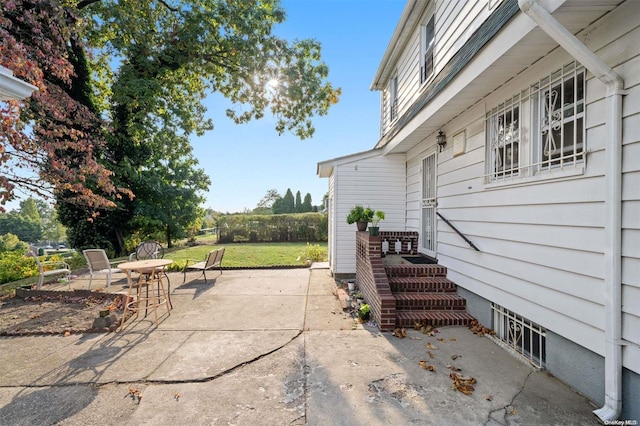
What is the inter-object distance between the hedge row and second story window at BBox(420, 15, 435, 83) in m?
12.2

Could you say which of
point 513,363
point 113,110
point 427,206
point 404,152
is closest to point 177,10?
point 113,110

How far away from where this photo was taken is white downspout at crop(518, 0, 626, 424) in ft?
6.95

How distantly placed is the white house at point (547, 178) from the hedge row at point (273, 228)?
12.9 m

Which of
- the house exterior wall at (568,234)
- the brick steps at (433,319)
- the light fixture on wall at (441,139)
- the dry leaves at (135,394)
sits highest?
the light fixture on wall at (441,139)

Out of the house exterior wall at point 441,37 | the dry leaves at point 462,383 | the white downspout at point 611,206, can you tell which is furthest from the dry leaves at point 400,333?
the house exterior wall at point 441,37

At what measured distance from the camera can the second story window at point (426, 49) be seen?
19.5 ft

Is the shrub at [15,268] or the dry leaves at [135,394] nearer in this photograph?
the dry leaves at [135,394]

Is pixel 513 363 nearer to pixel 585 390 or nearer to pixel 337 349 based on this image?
pixel 585 390

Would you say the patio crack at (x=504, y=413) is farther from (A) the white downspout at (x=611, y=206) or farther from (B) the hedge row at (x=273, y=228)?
(B) the hedge row at (x=273, y=228)

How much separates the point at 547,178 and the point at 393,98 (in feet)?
21.3

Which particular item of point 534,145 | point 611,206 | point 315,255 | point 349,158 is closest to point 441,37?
point 349,158

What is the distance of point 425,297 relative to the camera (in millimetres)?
4465

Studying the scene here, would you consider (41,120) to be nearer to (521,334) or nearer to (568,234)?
(568,234)

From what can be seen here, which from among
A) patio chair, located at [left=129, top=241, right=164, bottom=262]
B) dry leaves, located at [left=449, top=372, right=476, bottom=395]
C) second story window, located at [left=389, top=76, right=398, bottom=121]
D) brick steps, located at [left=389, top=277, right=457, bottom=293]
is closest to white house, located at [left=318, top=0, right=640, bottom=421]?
brick steps, located at [left=389, top=277, right=457, bottom=293]
